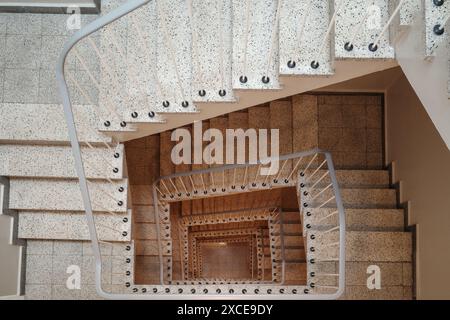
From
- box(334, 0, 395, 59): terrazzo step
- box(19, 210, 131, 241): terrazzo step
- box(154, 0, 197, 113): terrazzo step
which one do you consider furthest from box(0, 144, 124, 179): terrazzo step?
box(334, 0, 395, 59): terrazzo step

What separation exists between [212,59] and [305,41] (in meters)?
0.62

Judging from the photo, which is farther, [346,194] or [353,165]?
[353,165]

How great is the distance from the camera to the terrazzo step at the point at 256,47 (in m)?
2.74

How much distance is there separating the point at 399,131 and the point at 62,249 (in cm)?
359

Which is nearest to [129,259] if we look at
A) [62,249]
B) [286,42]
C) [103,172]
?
[62,249]

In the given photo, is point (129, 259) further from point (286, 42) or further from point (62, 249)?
point (286, 42)

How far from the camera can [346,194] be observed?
505 centimetres

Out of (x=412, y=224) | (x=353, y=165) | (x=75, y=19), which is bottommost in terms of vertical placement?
(x=412, y=224)

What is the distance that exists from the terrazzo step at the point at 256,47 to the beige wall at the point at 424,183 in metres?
1.90

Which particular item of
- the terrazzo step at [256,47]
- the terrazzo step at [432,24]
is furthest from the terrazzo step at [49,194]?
the terrazzo step at [432,24]

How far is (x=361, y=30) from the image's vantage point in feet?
8.23

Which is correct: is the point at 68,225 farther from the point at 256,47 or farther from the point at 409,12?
the point at 409,12

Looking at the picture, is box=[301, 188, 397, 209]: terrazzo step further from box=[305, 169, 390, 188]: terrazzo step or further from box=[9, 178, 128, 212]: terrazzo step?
box=[9, 178, 128, 212]: terrazzo step

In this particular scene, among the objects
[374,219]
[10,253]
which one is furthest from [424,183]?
[10,253]
